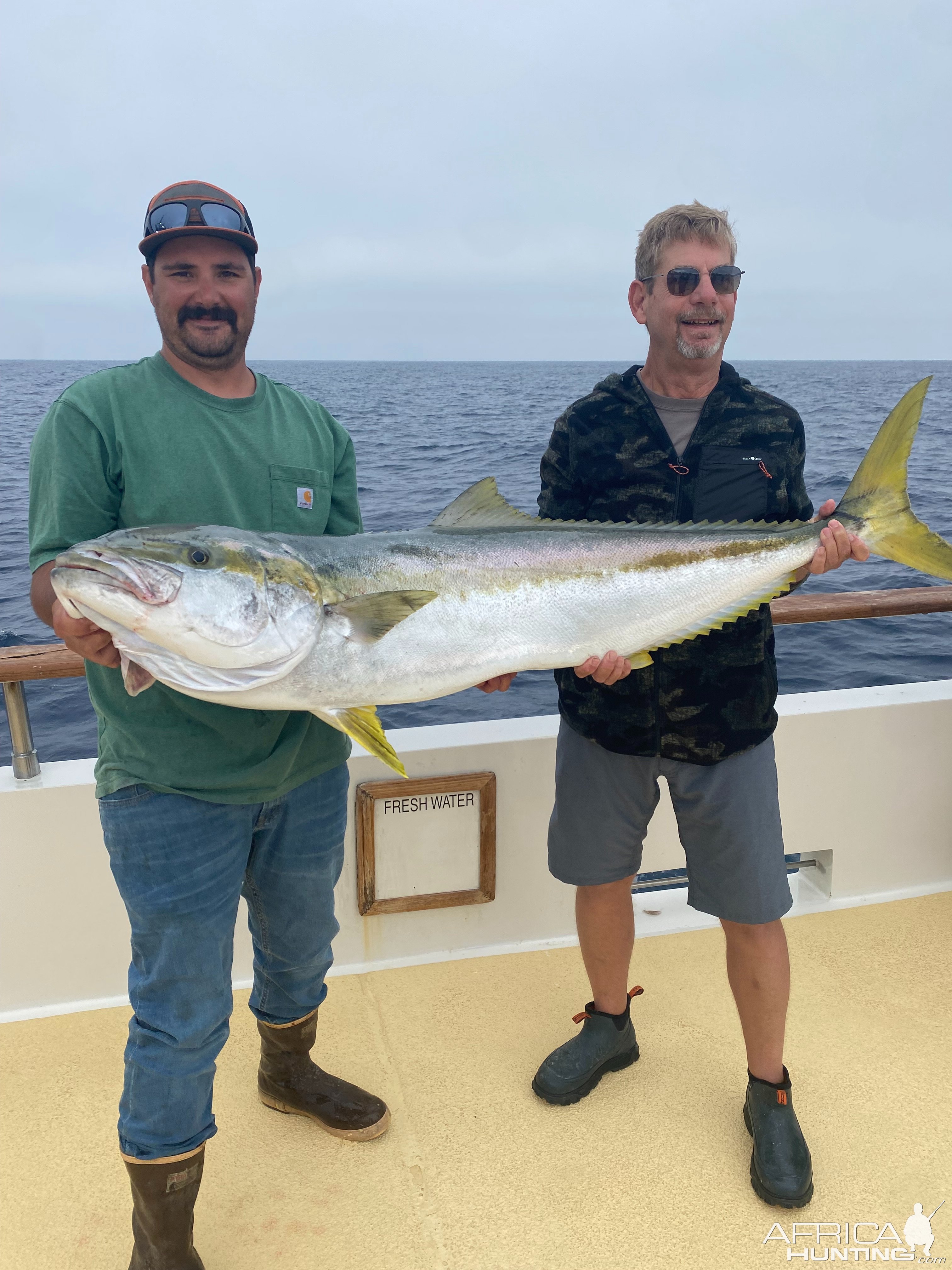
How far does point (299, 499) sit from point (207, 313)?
508 mm

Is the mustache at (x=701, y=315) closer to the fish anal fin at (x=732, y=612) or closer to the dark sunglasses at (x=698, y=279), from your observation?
the dark sunglasses at (x=698, y=279)

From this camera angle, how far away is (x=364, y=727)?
2.11m

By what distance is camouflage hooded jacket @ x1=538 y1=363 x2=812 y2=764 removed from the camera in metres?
2.57

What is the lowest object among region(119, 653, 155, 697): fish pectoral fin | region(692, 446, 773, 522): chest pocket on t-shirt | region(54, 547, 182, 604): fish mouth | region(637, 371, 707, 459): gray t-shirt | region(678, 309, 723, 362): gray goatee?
region(119, 653, 155, 697): fish pectoral fin

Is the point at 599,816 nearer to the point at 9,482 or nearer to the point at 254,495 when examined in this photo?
the point at 254,495

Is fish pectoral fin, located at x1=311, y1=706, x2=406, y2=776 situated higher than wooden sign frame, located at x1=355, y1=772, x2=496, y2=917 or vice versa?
fish pectoral fin, located at x1=311, y1=706, x2=406, y2=776

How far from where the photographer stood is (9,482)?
22.7 metres

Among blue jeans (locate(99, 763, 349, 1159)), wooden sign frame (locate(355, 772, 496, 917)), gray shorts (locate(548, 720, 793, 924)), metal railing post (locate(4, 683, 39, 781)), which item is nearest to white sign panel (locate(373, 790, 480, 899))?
wooden sign frame (locate(355, 772, 496, 917))

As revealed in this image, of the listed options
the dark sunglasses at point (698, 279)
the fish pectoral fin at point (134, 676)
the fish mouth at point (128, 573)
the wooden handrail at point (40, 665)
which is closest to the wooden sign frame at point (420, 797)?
the wooden handrail at point (40, 665)

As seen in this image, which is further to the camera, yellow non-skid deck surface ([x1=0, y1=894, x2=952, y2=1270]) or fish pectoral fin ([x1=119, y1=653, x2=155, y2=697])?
yellow non-skid deck surface ([x1=0, y1=894, x2=952, y2=1270])

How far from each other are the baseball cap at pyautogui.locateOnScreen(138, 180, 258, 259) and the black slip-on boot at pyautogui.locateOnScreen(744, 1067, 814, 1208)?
282 centimetres

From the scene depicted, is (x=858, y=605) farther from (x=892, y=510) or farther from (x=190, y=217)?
(x=190, y=217)

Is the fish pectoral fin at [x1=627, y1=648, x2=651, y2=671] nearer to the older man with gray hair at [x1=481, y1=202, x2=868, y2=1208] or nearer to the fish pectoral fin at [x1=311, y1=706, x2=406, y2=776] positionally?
the older man with gray hair at [x1=481, y1=202, x2=868, y2=1208]

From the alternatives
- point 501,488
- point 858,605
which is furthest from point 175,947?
point 501,488
